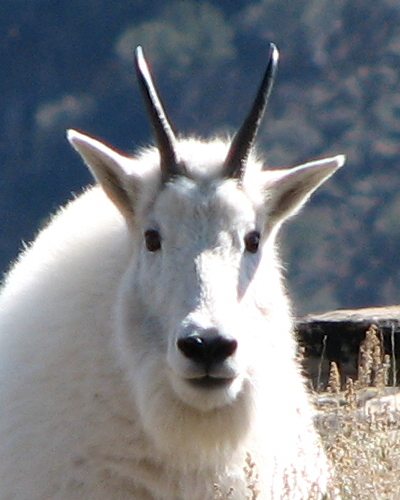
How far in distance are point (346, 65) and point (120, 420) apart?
137ft

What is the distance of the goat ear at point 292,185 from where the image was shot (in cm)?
856

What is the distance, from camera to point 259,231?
8.34 meters

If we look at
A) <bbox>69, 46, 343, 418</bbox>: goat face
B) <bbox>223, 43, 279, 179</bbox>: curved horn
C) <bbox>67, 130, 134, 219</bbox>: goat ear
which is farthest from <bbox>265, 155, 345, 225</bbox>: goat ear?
<bbox>67, 130, 134, 219</bbox>: goat ear

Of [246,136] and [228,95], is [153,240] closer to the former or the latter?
[246,136]

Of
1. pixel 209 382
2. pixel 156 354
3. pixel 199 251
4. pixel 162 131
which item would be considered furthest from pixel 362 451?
pixel 162 131

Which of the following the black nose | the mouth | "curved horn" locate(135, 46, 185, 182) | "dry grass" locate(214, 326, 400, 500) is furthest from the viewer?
"curved horn" locate(135, 46, 185, 182)

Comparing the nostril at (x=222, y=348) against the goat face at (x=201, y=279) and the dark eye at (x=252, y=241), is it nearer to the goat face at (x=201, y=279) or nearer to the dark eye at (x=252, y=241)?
the goat face at (x=201, y=279)

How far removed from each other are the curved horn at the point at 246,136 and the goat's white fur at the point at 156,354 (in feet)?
0.28

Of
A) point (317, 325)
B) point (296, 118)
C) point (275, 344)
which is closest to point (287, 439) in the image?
point (275, 344)

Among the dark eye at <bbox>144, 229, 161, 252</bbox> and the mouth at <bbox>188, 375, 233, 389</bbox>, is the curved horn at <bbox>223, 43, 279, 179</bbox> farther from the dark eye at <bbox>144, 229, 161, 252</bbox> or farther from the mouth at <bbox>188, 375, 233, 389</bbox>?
the mouth at <bbox>188, 375, 233, 389</bbox>

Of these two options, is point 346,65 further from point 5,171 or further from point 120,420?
point 120,420

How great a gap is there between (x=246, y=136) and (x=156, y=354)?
1.06m

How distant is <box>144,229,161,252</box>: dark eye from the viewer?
26.7 feet

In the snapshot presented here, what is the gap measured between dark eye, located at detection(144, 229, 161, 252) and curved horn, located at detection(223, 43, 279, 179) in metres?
0.42
